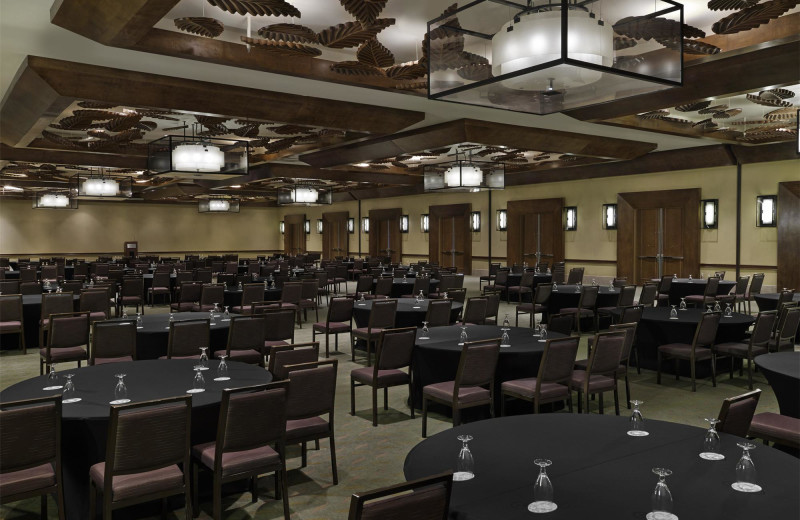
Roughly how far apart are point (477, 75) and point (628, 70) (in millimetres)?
896

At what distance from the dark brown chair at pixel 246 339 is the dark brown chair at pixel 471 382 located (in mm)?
2155

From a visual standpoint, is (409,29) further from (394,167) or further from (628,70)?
(394,167)

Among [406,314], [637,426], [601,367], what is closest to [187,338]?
[406,314]

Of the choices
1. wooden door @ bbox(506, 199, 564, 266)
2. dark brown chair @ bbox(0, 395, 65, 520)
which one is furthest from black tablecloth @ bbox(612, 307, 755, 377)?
wooden door @ bbox(506, 199, 564, 266)

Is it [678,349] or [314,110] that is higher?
[314,110]

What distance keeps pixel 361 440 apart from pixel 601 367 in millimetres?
2238

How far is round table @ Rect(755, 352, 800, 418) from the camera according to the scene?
15.3ft

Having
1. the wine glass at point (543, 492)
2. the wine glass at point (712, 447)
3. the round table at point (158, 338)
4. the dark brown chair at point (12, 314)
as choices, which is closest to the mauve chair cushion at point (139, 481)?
the wine glass at point (543, 492)

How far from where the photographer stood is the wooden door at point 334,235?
3000cm

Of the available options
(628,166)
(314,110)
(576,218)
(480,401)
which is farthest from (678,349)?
(576,218)

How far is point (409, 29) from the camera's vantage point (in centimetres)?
704

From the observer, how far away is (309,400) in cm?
425

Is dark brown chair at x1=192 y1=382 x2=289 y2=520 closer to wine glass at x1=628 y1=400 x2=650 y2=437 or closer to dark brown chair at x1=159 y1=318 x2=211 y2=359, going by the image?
wine glass at x1=628 y1=400 x2=650 y2=437

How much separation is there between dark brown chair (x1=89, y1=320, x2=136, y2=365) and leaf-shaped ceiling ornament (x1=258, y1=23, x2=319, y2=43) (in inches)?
132
